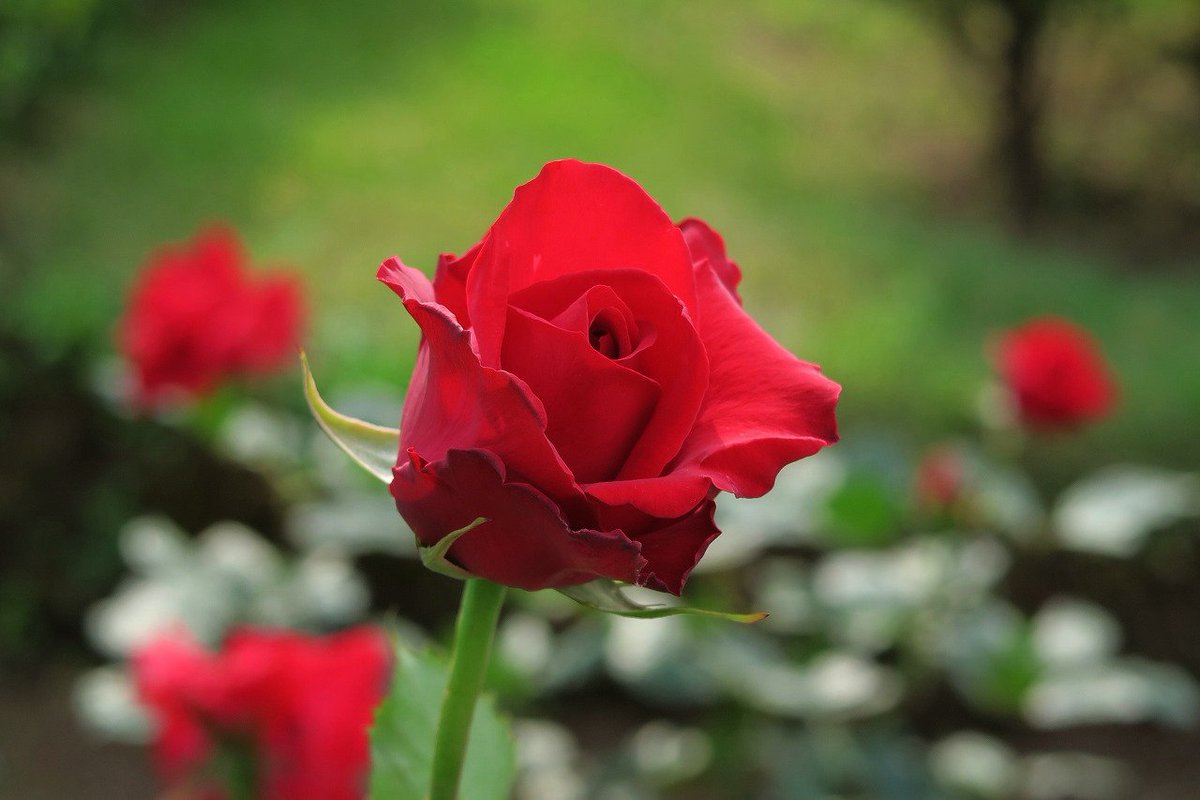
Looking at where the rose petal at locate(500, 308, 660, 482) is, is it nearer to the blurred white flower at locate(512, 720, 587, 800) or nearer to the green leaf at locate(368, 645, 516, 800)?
the green leaf at locate(368, 645, 516, 800)

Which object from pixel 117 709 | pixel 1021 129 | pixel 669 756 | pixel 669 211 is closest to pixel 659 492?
pixel 117 709

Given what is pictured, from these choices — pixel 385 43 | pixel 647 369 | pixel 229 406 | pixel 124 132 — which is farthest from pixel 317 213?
pixel 647 369

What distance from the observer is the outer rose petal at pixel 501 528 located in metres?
0.21

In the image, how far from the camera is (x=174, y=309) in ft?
3.56

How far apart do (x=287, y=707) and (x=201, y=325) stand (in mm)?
636

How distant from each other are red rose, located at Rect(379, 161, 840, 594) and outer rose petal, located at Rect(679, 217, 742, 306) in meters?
0.02

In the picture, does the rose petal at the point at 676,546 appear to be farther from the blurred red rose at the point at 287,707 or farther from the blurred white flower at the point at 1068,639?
the blurred white flower at the point at 1068,639

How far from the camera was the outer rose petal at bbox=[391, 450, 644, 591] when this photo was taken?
21 centimetres

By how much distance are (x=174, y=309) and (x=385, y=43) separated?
8.14 feet

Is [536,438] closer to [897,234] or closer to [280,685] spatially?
[280,685]

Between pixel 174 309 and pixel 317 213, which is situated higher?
pixel 317 213

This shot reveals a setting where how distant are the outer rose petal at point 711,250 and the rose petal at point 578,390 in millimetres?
43

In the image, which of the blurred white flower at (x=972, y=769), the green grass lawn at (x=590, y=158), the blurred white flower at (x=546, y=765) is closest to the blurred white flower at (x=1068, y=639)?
the blurred white flower at (x=972, y=769)

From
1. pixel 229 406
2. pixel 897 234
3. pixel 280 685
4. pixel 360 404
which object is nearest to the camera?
pixel 280 685
